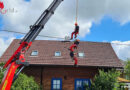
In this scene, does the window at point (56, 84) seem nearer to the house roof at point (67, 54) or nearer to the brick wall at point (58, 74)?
the brick wall at point (58, 74)

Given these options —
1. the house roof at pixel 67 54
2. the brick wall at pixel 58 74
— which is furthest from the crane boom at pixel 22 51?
the house roof at pixel 67 54

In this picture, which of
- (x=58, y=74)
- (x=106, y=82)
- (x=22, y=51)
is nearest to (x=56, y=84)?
(x=58, y=74)

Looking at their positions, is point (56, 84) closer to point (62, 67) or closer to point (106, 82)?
point (62, 67)

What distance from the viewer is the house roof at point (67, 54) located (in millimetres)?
14703

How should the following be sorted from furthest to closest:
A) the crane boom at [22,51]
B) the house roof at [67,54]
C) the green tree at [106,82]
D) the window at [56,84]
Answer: the house roof at [67,54] → the window at [56,84] → the green tree at [106,82] → the crane boom at [22,51]

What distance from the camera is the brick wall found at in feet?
46.3

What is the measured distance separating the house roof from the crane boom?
7414 millimetres

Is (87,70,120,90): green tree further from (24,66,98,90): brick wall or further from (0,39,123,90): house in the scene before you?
(24,66,98,90): brick wall

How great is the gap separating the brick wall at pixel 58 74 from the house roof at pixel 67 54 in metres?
0.63

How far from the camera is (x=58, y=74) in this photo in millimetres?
14242

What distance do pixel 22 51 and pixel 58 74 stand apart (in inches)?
339

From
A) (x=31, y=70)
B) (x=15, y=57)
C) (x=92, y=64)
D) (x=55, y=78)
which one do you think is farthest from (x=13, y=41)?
(x=15, y=57)

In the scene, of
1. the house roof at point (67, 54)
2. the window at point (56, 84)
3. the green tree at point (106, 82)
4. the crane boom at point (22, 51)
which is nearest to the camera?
the crane boom at point (22, 51)

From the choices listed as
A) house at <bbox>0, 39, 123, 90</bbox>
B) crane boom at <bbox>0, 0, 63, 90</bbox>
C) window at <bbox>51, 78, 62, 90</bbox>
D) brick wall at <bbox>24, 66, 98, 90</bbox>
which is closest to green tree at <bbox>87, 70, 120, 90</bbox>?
house at <bbox>0, 39, 123, 90</bbox>
